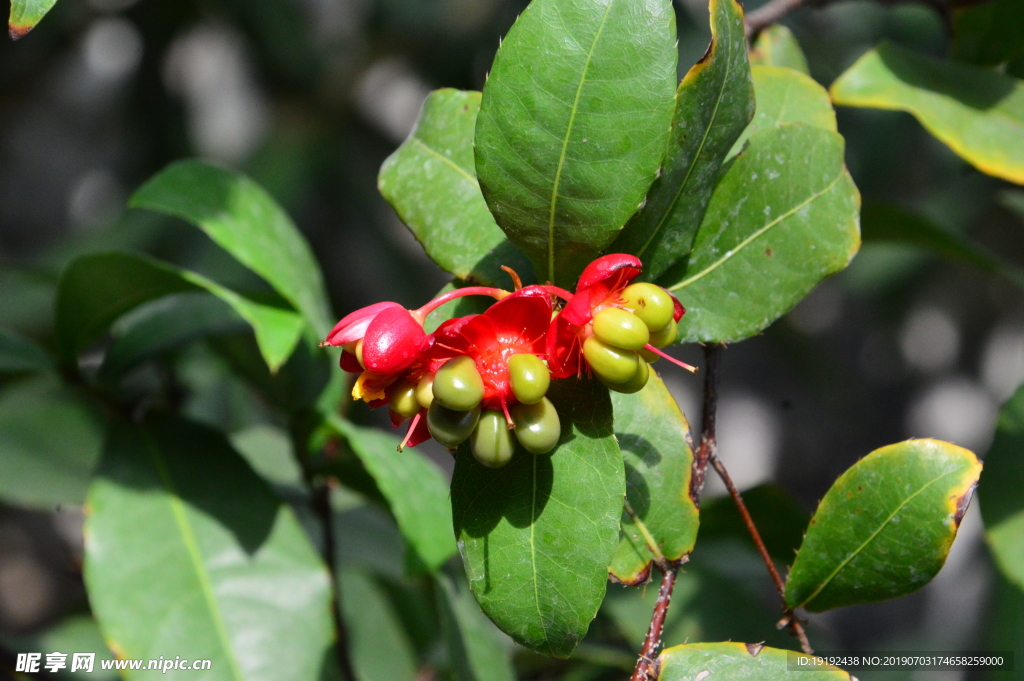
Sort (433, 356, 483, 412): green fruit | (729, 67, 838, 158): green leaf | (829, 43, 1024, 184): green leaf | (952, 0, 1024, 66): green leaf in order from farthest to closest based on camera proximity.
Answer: (952, 0, 1024, 66): green leaf
(829, 43, 1024, 184): green leaf
(729, 67, 838, 158): green leaf
(433, 356, 483, 412): green fruit

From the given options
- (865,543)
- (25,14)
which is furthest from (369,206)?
(865,543)

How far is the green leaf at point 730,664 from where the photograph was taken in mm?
692

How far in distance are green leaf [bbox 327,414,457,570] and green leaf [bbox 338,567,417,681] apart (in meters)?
0.59

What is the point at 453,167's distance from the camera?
30.6 inches

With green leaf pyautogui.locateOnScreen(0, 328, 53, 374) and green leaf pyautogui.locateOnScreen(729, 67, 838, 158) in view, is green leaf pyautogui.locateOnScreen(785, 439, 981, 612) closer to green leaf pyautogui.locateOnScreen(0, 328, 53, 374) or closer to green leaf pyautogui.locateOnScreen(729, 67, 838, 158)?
green leaf pyautogui.locateOnScreen(729, 67, 838, 158)

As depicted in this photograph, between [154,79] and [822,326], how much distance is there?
2.72 m

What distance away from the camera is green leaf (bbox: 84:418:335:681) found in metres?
1.00

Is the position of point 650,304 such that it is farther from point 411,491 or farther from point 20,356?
point 20,356

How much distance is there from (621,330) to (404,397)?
178 millimetres

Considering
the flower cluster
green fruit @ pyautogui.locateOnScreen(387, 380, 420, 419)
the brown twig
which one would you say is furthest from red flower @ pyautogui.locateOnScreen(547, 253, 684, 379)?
the brown twig

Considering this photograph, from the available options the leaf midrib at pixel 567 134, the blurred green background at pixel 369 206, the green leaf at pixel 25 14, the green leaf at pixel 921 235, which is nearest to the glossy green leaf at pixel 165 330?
the green leaf at pixel 25 14

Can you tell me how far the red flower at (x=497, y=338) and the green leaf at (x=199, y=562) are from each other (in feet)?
1.96

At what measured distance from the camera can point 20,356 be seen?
115 centimetres

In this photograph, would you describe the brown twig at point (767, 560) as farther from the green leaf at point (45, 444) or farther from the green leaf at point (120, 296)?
the green leaf at point (45, 444)
